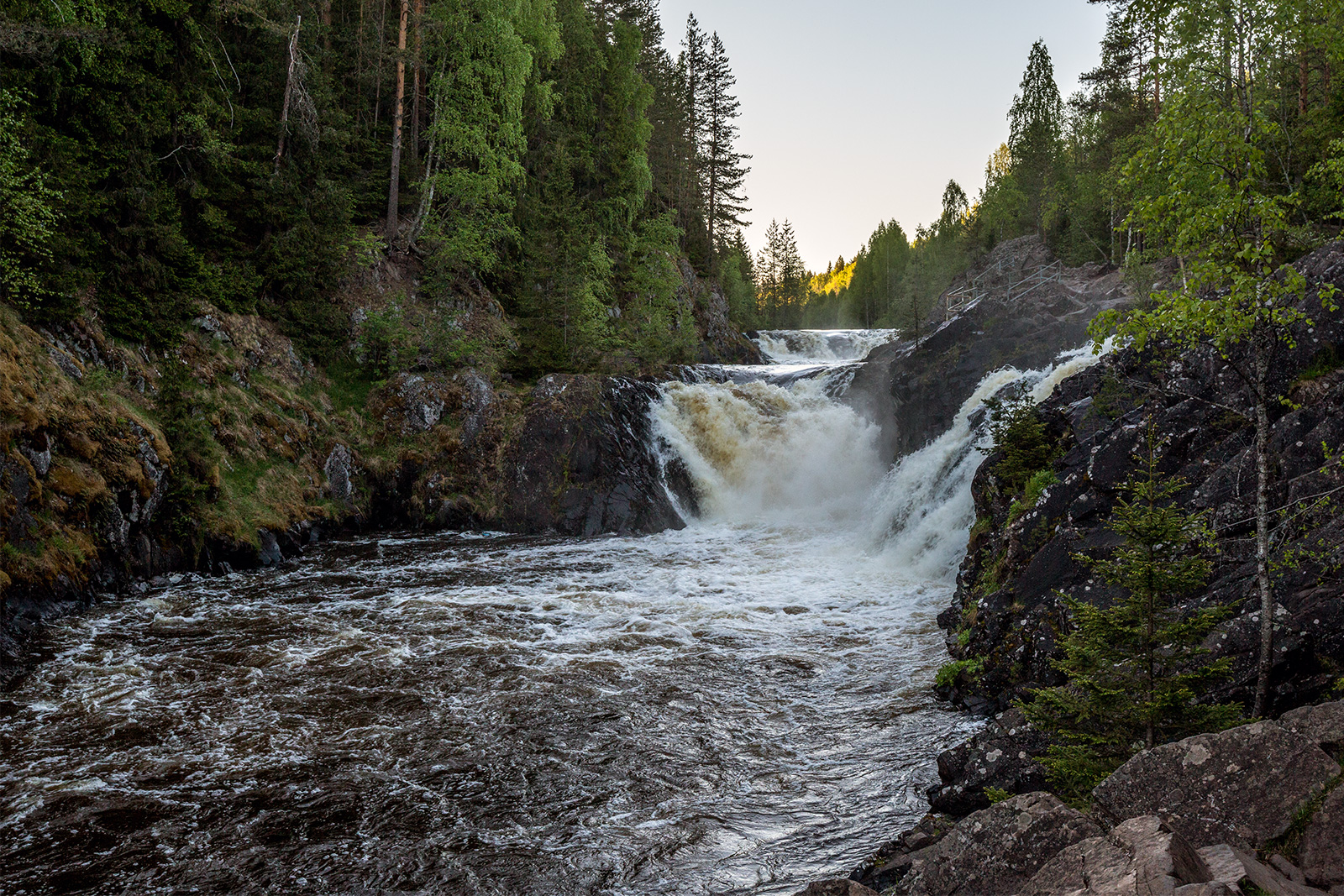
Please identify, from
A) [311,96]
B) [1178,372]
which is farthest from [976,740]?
[311,96]

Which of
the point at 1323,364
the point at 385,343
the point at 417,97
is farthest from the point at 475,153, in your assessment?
the point at 1323,364

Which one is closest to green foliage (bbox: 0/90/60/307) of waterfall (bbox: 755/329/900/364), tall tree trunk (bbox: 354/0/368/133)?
tall tree trunk (bbox: 354/0/368/133)

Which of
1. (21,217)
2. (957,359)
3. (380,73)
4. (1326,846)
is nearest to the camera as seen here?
(1326,846)

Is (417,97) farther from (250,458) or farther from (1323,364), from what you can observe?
(1323,364)

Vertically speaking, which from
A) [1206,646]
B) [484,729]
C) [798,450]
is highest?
[798,450]

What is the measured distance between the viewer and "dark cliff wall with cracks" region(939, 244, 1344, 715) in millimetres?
5477

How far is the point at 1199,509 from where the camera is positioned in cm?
731

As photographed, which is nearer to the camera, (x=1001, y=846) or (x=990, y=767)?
(x=1001, y=846)

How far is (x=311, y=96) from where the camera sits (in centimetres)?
2120

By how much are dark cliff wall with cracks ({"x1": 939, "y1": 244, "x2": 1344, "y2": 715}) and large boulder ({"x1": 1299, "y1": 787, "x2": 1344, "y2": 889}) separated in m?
1.94

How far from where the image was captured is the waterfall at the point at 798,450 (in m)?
18.3

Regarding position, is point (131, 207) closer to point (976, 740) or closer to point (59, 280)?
point (59, 280)

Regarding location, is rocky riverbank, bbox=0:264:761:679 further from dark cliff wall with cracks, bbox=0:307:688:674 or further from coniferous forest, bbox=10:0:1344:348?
coniferous forest, bbox=10:0:1344:348

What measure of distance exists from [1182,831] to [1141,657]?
1.53 meters
